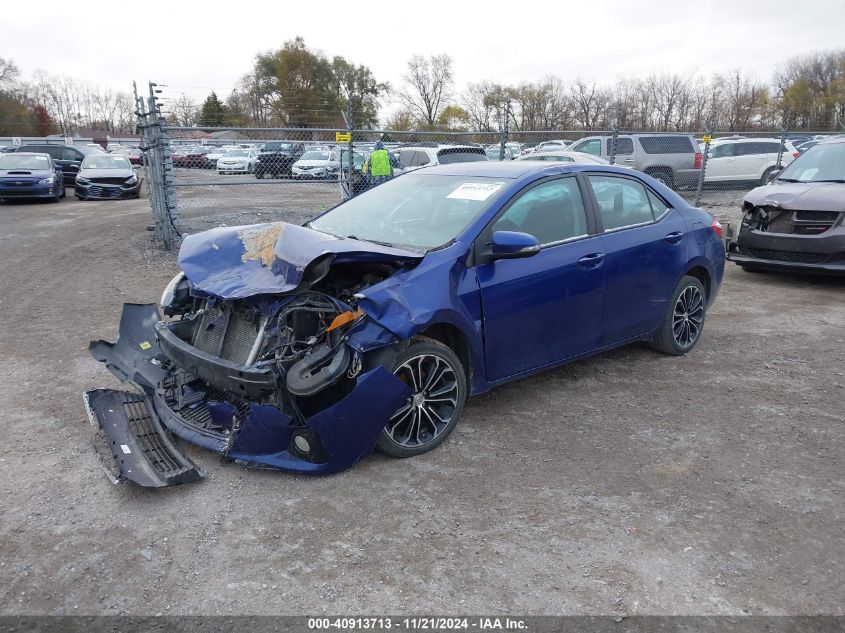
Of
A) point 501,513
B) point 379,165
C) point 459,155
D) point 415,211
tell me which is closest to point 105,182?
point 379,165

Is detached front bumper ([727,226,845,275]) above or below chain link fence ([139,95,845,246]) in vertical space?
below

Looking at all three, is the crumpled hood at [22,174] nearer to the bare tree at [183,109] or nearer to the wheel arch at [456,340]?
the bare tree at [183,109]

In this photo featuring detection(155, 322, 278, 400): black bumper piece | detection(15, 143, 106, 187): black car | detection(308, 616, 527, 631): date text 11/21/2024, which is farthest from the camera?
detection(15, 143, 106, 187): black car

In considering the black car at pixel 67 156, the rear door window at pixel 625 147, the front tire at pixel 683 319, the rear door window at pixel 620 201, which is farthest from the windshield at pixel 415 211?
the black car at pixel 67 156

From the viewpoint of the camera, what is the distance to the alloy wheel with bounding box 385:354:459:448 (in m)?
3.73

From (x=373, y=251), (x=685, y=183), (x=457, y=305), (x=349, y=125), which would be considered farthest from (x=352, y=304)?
(x=685, y=183)

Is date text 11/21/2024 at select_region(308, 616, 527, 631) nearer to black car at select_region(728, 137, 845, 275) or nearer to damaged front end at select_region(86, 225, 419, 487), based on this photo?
damaged front end at select_region(86, 225, 419, 487)

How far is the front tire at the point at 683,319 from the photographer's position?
5.36 meters

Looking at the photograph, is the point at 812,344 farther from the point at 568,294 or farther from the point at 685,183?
the point at 685,183

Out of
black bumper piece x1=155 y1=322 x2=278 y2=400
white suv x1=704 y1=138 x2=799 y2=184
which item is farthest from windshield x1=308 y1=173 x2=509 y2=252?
white suv x1=704 y1=138 x2=799 y2=184

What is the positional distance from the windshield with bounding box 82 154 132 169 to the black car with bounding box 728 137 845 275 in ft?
54.2

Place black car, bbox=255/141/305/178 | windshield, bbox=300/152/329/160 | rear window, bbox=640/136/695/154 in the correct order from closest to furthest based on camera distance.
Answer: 1. black car, bbox=255/141/305/178
2. rear window, bbox=640/136/695/154
3. windshield, bbox=300/152/329/160

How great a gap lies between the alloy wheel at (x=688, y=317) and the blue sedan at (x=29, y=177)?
54.4 ft

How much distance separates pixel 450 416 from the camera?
396cm
